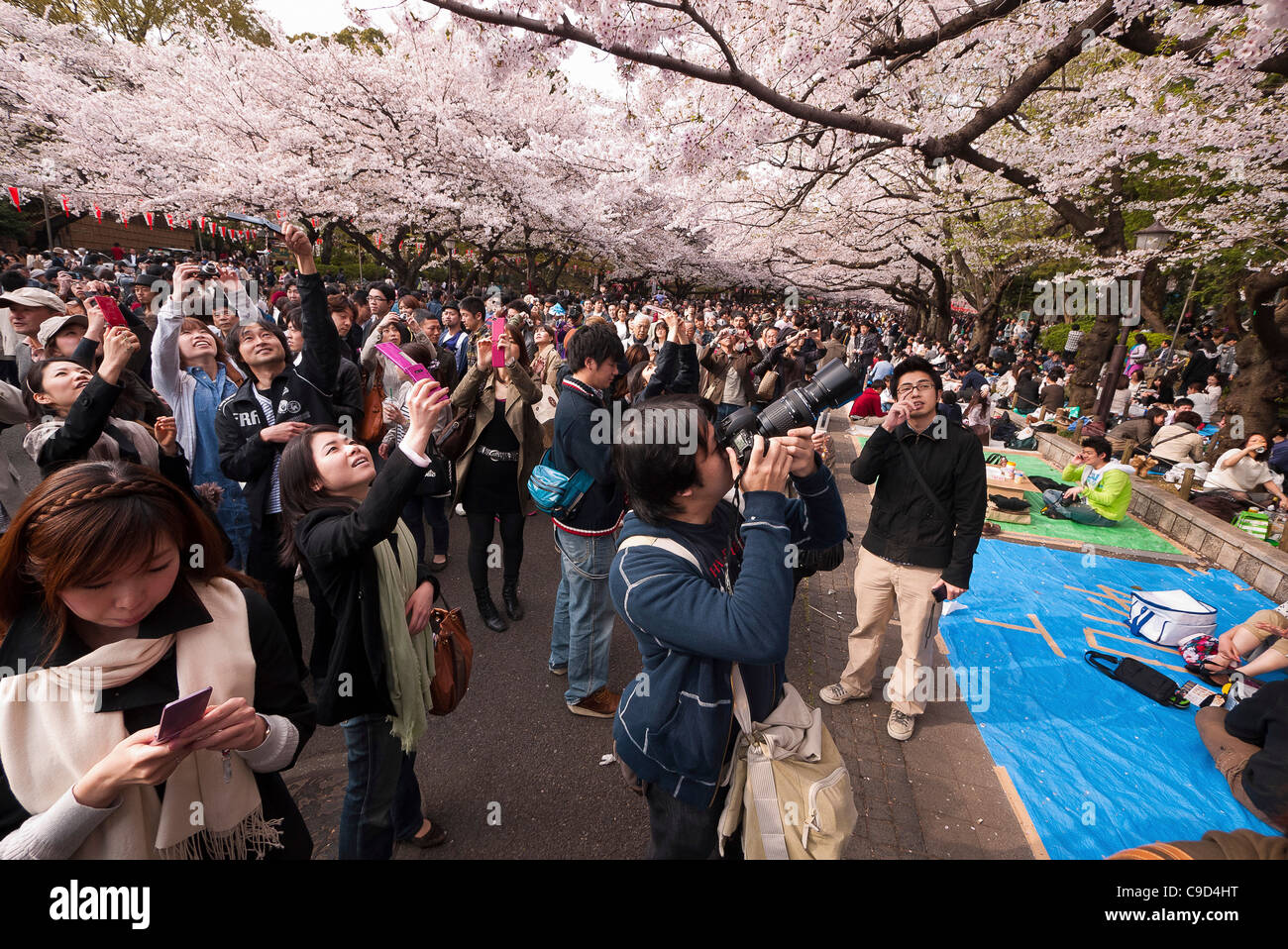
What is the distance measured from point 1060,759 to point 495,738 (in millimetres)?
3264

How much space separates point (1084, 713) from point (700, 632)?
3.80m

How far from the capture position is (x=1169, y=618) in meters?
4.54

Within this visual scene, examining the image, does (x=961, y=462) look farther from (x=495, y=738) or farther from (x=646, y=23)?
(x=646, y=23)

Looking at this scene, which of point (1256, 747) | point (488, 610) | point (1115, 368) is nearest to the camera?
point (1256, 747)

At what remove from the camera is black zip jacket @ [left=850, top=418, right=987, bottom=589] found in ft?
10.4

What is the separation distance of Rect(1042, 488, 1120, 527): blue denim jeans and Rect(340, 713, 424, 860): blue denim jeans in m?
8.12

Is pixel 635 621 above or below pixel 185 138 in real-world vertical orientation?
below

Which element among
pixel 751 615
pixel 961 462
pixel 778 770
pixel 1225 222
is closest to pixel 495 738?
pixel 778 770

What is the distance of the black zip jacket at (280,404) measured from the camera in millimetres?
3117

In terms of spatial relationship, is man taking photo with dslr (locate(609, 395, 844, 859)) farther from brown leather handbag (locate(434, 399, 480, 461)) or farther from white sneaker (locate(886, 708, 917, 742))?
brown leather handbag (locate(434, 399, 480, 461))

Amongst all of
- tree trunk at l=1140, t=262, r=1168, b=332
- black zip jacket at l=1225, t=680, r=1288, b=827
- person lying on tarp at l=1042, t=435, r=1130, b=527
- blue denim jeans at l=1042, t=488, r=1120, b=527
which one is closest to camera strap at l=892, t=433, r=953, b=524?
black zip jacket at l=1225, t=680, r=1288, b=827

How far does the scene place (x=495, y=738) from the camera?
10.6ft

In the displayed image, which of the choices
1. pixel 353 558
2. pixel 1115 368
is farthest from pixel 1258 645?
pixel 1115 368

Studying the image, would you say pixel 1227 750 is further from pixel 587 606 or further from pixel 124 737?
pixel 124 737
